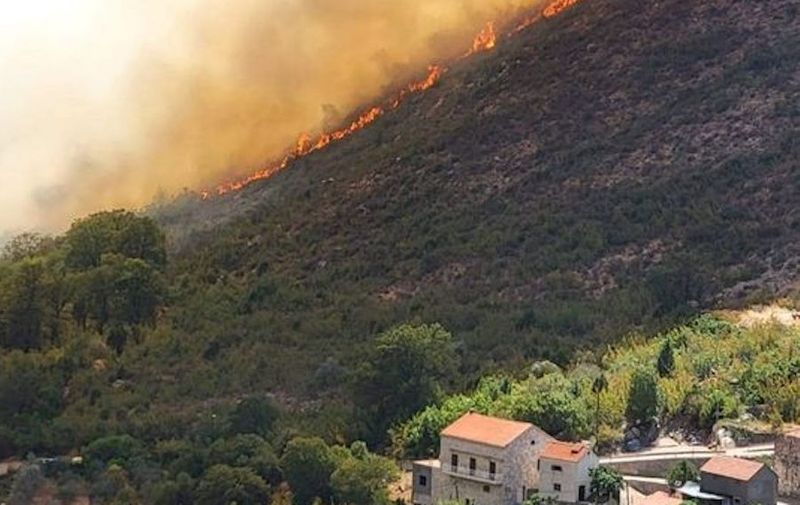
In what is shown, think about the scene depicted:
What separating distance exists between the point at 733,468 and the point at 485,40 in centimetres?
5858

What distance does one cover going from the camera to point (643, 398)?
50.2 metres

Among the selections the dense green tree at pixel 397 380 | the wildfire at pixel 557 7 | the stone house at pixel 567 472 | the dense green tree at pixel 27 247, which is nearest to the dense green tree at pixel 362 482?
the stone house at pixel 567 472

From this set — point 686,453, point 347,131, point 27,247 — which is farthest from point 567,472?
point 347,131

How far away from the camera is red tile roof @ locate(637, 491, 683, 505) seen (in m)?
42.9

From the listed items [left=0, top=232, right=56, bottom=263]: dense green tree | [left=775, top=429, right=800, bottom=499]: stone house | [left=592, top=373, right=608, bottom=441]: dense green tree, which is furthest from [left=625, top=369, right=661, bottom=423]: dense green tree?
[left=0, top=232, right=56, bottom=263]: dense green tree

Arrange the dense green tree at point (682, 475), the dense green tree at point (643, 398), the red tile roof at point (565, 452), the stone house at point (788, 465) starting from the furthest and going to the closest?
the dense green tree at point (643, 398), the dense green tree at point (682, 475), the stone house at point (788, 465), the red tile roof at point (565, 452)

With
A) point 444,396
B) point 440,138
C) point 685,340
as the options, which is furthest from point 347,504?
point 440,138

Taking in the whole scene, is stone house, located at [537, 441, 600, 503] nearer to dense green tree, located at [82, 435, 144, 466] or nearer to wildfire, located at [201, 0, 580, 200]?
dense green tree, located at [82, 435, 144, 466]

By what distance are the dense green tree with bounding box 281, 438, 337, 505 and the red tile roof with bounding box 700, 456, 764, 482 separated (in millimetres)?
12420

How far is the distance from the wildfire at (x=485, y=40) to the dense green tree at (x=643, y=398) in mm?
49701

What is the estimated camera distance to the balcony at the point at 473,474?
46000 mm

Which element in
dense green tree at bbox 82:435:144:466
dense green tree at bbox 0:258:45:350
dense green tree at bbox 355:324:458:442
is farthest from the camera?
dense green tree at bbox 0:258:45:350

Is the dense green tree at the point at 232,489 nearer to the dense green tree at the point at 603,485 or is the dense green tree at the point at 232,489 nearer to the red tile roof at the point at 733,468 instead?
the dense green tree at the point at 603,485

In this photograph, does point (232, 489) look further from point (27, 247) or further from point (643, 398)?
point (27, 247)
